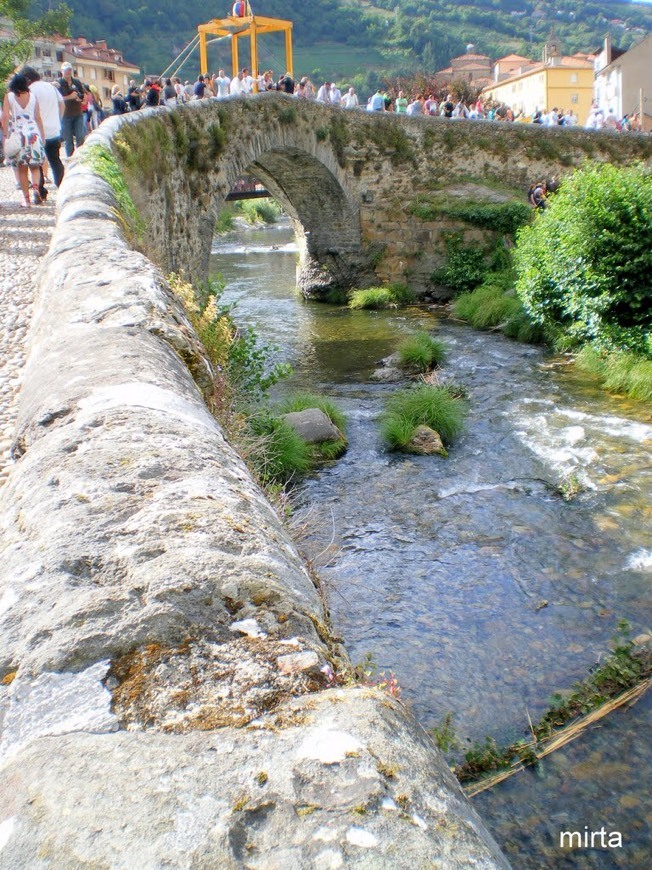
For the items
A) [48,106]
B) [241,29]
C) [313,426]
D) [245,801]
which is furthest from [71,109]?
[241,29]

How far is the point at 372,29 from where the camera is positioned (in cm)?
9819

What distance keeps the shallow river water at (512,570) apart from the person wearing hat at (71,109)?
15.8ft

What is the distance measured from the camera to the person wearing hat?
10.7m

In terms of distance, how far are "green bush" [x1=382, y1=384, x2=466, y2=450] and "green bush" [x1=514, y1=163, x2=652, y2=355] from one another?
11.7 feet

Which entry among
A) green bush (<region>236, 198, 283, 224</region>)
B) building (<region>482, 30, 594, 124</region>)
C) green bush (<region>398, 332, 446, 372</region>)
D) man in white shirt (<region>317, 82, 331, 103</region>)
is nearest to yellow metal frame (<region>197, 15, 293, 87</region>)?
man in white shirt (<region>317, 82, 331, 103</region>)

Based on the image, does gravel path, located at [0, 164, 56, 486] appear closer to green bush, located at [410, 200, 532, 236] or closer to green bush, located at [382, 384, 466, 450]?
green bush, located at [382, 384, 466, 450]

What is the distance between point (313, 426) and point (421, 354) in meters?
3.97

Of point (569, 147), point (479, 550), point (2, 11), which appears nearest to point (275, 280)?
point (569, 147)

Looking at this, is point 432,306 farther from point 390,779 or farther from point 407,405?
point 390,779

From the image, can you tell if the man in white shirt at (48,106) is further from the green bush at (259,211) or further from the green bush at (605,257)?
the green bush at (259,211)

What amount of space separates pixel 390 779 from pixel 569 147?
71.7 ft

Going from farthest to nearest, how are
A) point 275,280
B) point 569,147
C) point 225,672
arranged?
point 275,280 → point 569,147 → point 225,672

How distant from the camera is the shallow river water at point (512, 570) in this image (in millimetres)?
3889

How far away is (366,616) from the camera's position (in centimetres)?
546
